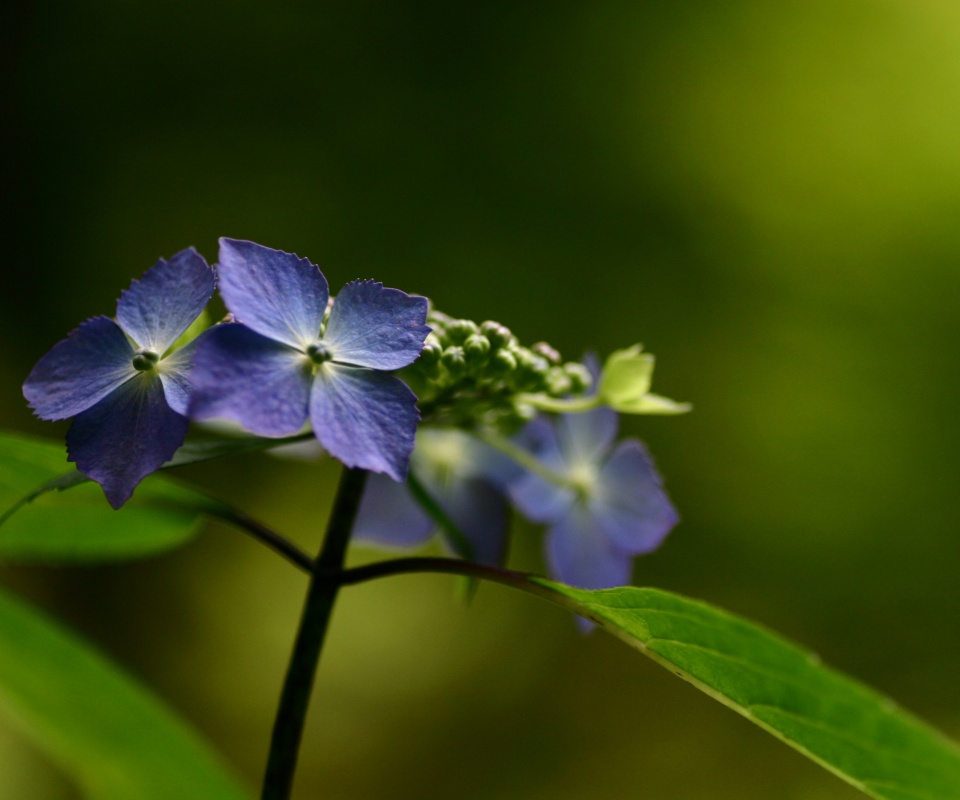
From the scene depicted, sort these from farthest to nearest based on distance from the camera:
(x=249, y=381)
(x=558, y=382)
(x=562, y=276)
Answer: (x=562, y=276) → (x=558, y=382) → (x=249, y=381)

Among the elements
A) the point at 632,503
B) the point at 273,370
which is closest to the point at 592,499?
the point at 632,503

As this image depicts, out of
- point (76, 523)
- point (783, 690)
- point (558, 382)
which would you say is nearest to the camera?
point (783, 690)

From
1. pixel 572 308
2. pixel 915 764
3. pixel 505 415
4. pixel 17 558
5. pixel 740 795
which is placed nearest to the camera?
pixel 915 764

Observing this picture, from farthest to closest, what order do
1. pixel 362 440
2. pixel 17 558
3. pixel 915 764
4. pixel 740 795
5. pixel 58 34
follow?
pixel 58 34 < pixel 740 795 < pixel 17 558 < pixel 915 764 < pixel 362 440

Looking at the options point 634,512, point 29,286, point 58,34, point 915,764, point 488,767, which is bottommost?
point 488,767

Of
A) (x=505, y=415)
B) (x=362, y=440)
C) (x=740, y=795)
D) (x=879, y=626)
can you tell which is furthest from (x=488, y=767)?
(x=362, y=440)

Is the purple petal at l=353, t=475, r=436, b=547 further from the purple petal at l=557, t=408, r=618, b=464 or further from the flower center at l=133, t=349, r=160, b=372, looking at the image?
the flower center at l=133, t=349, r=160, b=372

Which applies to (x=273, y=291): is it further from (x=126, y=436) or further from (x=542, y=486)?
(x=542, y=486)

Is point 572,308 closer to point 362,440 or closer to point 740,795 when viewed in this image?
point 740,795

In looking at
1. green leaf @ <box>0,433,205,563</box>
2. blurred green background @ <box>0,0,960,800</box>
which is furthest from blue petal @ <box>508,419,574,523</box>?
blurred green background @ <box>0,0,960,800</box>
